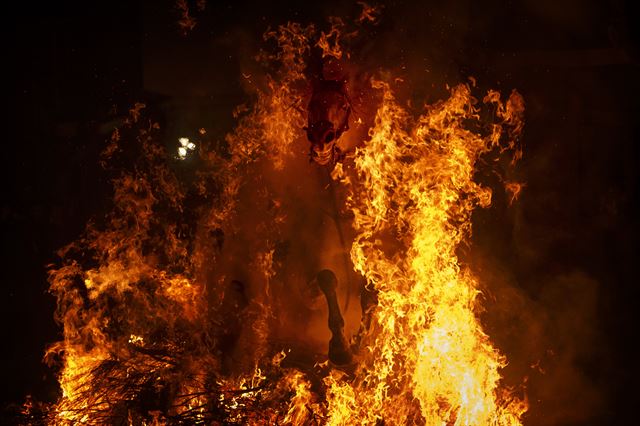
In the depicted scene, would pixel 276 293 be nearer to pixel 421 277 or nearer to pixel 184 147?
pixel 421 277

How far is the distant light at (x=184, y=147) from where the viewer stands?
8.09 metres

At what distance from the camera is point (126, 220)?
23.1 feet

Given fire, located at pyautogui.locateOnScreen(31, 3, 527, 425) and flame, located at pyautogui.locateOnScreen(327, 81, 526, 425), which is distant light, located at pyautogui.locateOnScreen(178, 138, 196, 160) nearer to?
fire, located at pyautogui.locateOnScreen(31, 3, 527, 425)

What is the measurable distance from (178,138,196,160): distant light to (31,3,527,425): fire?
892 millimetres

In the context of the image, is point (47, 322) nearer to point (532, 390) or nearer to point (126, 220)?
point (126, 220)

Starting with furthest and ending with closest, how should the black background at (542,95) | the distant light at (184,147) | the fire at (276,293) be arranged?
1. the distant light at (184,147)
2. the black background at (542,95)
3. the fire at (276,293)

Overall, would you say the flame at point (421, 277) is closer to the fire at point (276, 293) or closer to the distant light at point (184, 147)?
the fire at point (276, 293)

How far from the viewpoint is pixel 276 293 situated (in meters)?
6.56

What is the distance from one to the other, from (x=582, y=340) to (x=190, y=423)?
477 centimetres

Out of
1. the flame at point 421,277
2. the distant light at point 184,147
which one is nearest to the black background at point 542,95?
the distant light at point 184,147

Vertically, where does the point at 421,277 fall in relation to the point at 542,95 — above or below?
below

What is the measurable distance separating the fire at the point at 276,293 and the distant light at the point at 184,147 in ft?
2.93

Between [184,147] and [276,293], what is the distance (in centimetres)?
312

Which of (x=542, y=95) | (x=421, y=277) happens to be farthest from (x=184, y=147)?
(x=542, y=95)
